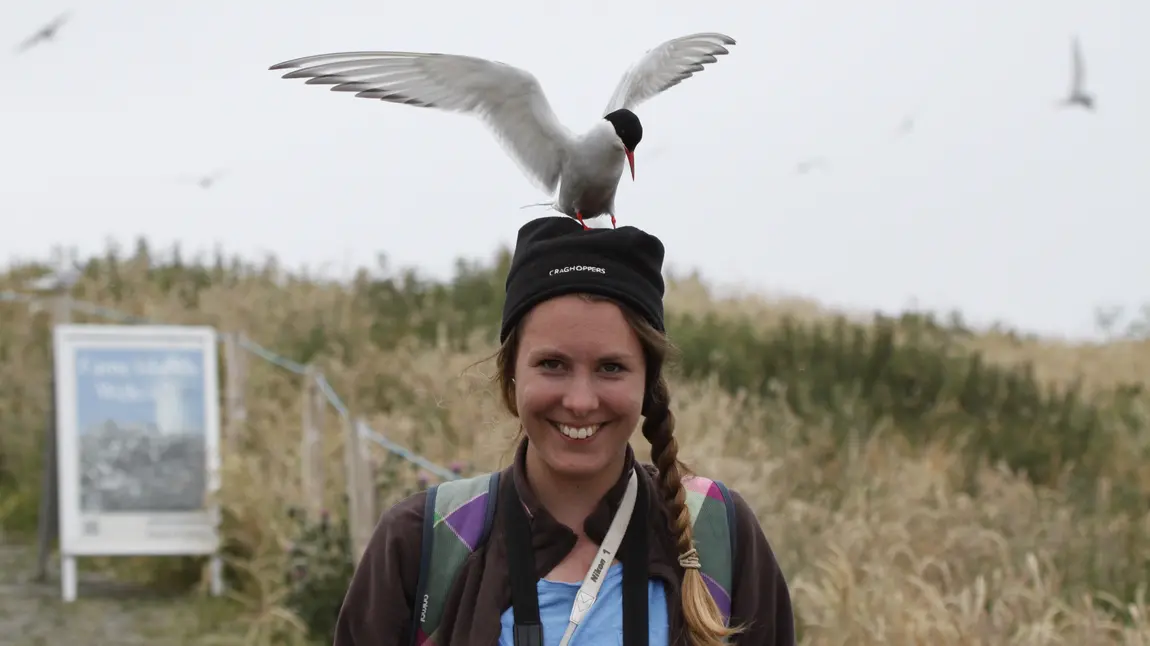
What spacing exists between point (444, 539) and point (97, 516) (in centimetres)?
637

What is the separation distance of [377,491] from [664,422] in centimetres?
391

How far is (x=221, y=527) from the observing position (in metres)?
7.71

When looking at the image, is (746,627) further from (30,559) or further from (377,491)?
(30,559)

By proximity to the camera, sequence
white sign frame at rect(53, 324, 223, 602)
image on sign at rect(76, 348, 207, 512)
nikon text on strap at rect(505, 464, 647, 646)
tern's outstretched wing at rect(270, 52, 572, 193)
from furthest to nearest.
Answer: image on sign at rect(76, 348, 207, 512) → white sign frame at rect(53, 324, 223, 602) → tern's outstretched wing at rect(270, 52, 572, 193) → nikon text on strap at rect(505, 464, 647, 646)

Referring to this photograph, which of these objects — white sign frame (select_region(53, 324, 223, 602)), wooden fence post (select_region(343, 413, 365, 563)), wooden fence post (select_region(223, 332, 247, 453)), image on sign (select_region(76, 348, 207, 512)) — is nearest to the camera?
wooden fence post (select_region(343, 413, 365, 563))

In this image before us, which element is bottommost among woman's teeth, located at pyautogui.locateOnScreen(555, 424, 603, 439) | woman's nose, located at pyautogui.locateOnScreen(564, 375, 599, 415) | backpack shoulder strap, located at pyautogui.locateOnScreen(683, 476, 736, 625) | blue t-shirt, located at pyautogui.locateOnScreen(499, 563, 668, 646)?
blue t-shirt, located at pyautogui.locateOnScreen(499, 563, 668, 646)

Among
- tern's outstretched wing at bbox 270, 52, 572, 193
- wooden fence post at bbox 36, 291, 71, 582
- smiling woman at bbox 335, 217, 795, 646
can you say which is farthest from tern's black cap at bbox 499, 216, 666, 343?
wooden fence post at bbox 36, 291, 71, 582

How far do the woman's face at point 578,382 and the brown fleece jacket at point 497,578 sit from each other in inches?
4.0

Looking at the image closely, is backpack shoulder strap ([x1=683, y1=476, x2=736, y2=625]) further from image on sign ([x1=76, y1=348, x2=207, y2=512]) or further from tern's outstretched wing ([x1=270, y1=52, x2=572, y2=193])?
image on sign ([x1=76, y1=348, x2=207, y2=512])

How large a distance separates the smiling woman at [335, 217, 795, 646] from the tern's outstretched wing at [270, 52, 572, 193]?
1.23 ft

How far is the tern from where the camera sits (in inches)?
87.8

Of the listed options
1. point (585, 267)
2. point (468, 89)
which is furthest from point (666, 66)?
point (585, 267)

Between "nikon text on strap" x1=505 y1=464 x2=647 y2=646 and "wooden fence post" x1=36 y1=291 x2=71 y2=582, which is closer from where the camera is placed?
"nikon text on strap" x1=505 y1=464 x2=647 y2=646

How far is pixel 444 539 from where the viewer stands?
2.06m
